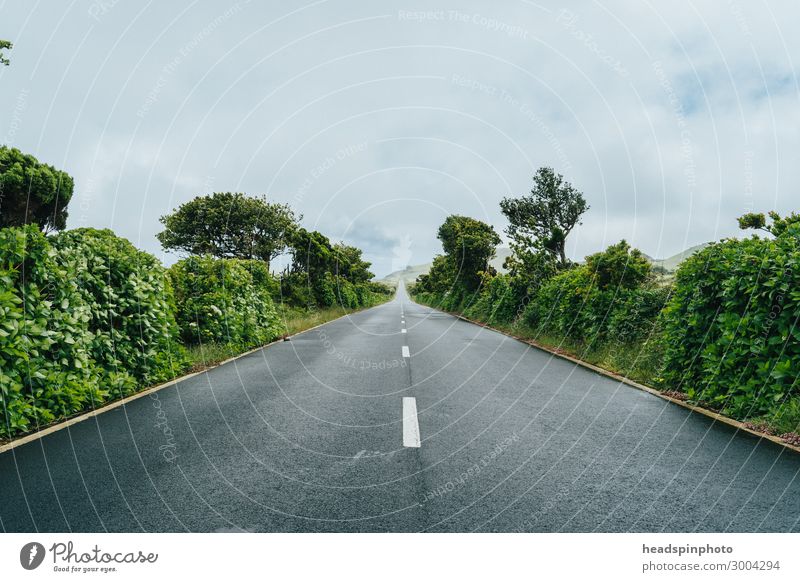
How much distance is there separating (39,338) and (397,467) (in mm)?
4597

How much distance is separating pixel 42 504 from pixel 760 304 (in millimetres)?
8152

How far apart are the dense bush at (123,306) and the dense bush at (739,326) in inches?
355

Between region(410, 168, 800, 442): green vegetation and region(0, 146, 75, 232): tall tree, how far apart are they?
3156cm

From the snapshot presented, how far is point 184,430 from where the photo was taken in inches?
204

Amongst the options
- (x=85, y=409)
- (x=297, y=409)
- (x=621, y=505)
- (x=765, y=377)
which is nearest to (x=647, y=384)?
(x=765, y=377)

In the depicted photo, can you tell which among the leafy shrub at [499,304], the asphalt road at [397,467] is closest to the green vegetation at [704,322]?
the asphalt road at [397,467]

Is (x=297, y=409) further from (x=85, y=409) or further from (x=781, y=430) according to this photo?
(x=781, y=430)

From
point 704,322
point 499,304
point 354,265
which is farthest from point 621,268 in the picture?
point 354,265

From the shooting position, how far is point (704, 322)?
23.7 ft

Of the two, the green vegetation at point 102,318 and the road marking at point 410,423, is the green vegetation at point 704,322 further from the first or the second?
the green vegetation at point 102,318

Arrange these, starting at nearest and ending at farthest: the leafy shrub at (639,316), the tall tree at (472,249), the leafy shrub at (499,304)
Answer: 1. the leafy shrub at (639,316)
2. the leafy shrub at (499,304)
3. the tall tree at (472,249)

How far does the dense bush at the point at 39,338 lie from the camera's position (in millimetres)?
4734

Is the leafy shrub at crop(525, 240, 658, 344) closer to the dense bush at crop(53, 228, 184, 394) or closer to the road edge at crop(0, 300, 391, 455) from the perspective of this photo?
the road edge at crop(0, 300, 391, 455)

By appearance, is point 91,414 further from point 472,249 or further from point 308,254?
point 472,249
